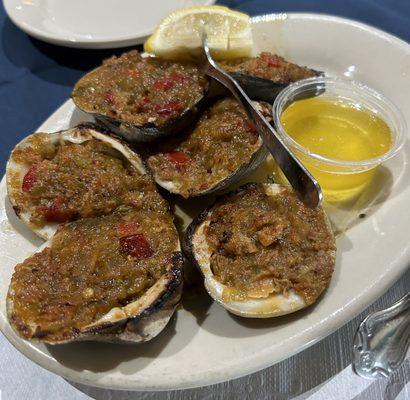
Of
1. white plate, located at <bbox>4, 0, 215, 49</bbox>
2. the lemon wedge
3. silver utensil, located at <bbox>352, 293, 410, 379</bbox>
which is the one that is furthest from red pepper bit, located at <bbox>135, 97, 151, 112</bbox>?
silver utensil, located at <bbox>352, 293, 410, 379</bbox>

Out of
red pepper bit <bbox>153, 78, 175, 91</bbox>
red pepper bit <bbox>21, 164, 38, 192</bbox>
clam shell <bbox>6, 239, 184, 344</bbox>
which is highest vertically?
red pepper bit <bbox>153, 78, 175, 91</bbox>

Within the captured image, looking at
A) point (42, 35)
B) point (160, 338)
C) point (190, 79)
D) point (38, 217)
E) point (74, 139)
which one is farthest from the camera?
point (42, 35)

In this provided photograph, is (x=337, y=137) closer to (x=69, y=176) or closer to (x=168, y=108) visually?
(x=168, y=108)

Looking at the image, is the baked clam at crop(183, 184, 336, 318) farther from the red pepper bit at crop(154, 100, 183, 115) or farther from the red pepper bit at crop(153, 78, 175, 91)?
the red pepper bit at crop(153, 78, 175, 91)

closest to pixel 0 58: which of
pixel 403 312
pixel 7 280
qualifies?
pixel 7 280

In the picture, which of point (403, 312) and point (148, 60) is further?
point (148, 60)

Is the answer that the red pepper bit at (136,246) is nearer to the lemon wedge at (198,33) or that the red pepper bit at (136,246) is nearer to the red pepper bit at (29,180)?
the red pepper bit at (29,180)

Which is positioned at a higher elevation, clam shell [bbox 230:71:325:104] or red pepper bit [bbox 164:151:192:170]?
clam shell [bbox 230:71:325:104]

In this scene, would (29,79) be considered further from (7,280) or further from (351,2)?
(351,2)
